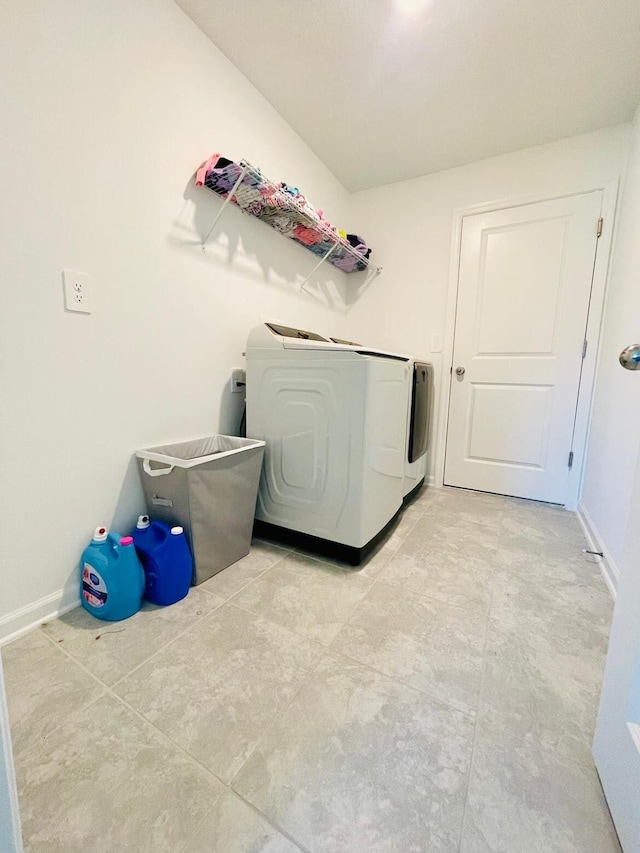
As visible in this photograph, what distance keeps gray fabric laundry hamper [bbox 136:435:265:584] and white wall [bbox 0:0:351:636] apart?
0.38ft

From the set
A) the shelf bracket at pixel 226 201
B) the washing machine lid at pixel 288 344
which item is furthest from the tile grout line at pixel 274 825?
the shelf bracket at pixel 226 201

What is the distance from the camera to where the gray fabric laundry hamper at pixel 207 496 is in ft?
3.87

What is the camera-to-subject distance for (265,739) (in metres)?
0.73

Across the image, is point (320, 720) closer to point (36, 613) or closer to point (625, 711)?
point (625, 711)

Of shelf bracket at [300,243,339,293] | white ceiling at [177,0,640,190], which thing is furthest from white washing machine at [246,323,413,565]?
white ceiling at [177,0,640,190]

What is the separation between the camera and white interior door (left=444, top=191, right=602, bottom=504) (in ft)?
6.47

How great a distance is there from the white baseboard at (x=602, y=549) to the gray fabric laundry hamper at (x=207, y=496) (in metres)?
1.32

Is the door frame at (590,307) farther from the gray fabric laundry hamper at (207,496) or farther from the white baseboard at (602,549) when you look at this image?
the gray fabric laundry hamper at (207,496)

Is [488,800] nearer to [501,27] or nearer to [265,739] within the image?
[265,739]

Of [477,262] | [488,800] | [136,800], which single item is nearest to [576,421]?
[477,262]

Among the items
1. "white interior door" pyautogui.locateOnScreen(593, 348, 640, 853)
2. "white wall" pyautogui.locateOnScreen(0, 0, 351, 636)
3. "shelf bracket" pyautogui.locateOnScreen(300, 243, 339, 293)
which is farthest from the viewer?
"shelf bracket" pyautogui.locateOnScreen(300, 243, 339, 293)

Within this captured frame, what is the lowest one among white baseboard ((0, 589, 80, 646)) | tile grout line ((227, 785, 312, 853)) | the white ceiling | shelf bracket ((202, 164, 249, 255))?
tile grout line ((227, 785, 312, 853))

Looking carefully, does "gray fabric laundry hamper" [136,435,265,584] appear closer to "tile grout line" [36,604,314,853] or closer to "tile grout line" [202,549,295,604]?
"tile grout line" [202,549,295,604]

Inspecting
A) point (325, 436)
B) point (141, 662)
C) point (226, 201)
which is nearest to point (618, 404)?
point (325, 436)
